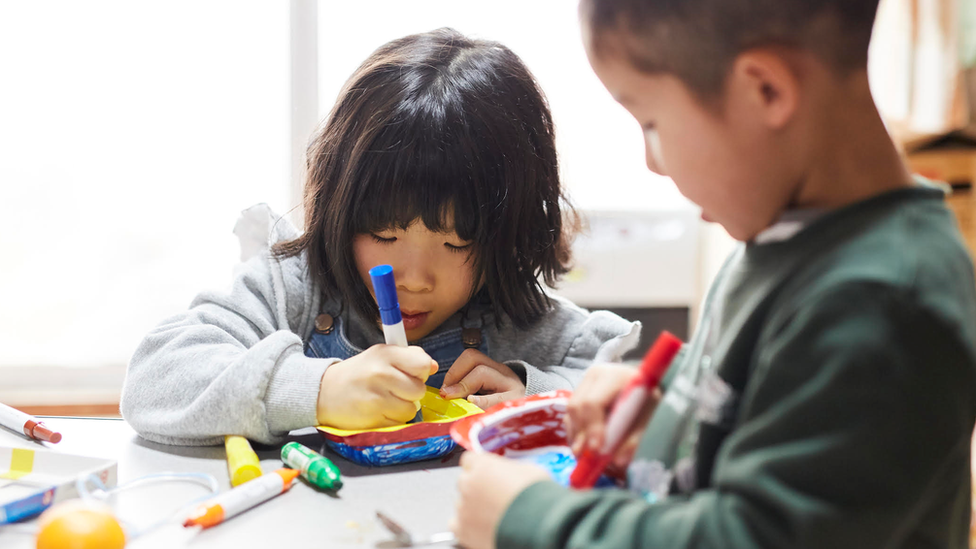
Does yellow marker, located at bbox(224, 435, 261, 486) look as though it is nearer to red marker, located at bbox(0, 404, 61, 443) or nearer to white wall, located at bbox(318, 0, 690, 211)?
red marker, located at bbox(0, 404, 61, 443)

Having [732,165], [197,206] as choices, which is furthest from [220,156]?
[732,165]

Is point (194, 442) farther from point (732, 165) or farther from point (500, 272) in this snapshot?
point (732, 165)

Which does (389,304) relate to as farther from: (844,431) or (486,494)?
(844,431)

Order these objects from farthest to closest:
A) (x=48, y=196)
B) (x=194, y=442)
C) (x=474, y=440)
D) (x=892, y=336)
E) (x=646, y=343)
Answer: (x=646, y=343)
(x=48, y=196)
(x=194, y=442)
(x=474, y=440)
(x=892, y=336)

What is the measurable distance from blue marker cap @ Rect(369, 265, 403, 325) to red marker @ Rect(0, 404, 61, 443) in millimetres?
317

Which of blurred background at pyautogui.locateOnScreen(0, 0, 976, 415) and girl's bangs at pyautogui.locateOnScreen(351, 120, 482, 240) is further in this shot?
blurred background at pyautogui.locateOnScreen(0, 0, 976, 415)

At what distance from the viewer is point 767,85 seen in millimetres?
392

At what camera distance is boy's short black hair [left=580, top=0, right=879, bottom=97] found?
0.38 metres

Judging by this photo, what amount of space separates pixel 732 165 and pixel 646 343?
1.86m

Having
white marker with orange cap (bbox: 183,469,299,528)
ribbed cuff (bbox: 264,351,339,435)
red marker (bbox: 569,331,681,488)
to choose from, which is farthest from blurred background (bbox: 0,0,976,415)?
red marker (bbox: 569,331,681,488)

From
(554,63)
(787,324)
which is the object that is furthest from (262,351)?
(554,63)

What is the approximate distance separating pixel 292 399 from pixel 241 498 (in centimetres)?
15

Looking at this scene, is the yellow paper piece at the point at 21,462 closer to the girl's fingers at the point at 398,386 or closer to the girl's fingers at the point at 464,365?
the girl's fingers at the point at 398,386

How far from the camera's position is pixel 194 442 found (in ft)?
2.30
